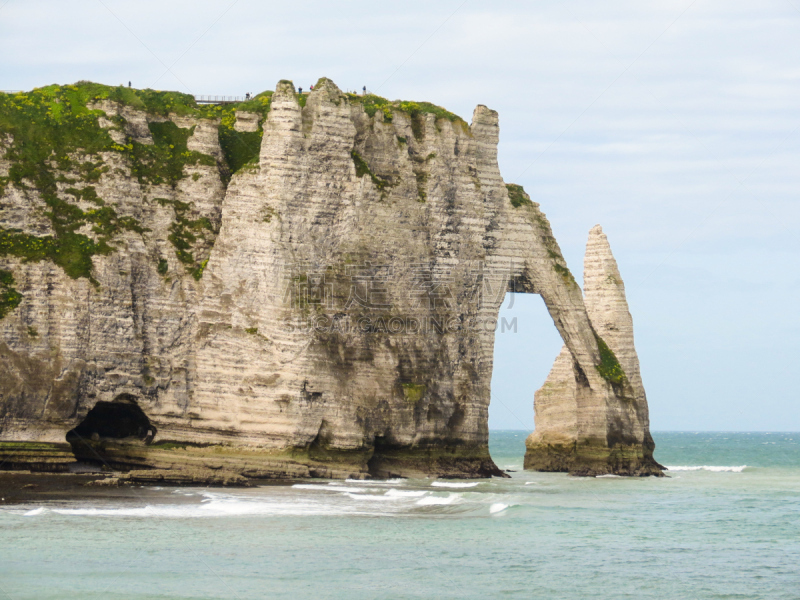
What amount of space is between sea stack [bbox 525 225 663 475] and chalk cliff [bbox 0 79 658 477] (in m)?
6.63

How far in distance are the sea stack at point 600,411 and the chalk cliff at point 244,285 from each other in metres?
6.63

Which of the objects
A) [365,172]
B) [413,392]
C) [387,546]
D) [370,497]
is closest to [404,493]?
[370,497]

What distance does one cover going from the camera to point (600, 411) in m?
51.2

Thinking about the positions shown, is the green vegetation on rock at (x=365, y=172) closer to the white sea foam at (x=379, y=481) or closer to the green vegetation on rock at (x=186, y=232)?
the green vegetation on rock at (x=186, y=232)

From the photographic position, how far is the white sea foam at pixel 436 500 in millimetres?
36278

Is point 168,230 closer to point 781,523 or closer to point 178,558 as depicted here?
point 178,558

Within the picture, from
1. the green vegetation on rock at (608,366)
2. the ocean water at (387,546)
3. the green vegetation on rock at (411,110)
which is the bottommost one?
the ocean water at (387,546)

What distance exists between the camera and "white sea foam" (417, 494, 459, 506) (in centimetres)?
3628

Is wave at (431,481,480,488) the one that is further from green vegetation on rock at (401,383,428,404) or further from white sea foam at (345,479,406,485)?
green vegetation on rock at (401,383,428,404)

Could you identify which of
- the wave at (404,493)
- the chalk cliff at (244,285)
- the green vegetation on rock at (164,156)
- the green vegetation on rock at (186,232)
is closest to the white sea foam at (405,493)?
the wave at (404,493)

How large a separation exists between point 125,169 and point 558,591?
87.8 ft

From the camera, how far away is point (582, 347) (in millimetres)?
51594

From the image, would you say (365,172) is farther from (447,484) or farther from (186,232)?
(447,484)

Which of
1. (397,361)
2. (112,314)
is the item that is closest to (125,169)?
(112,314)
